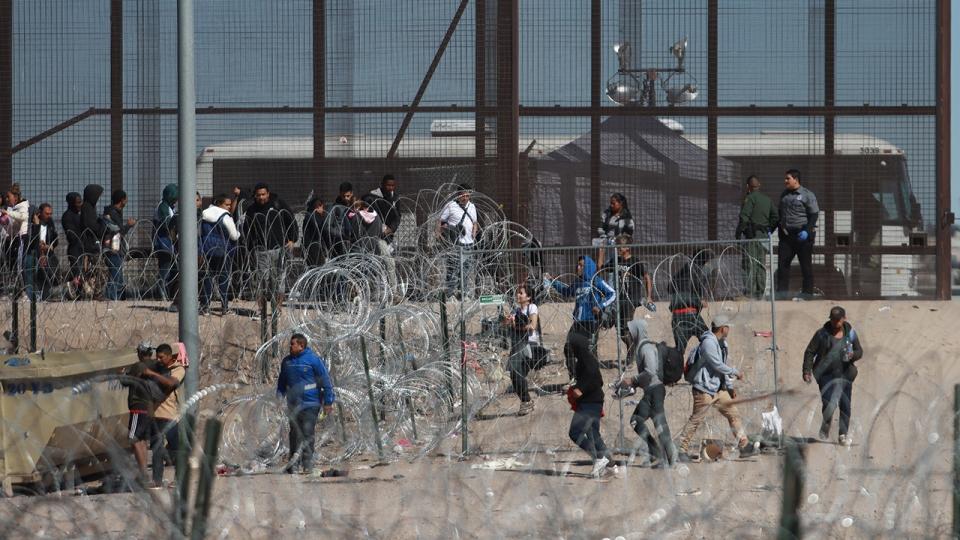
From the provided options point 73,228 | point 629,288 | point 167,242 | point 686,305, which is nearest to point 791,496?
point 686,305

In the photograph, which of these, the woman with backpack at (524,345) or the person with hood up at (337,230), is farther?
the person with hood up at (337,230)

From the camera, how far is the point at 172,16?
57.0ft

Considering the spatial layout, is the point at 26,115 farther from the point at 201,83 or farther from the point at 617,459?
the point at 617,459

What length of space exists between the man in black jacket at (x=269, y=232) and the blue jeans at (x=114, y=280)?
53.0 inches

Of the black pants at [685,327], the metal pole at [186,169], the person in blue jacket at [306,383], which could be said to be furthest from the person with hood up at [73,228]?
the black pants at [685,327]

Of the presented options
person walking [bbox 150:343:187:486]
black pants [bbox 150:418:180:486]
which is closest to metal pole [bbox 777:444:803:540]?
black pants [bbox 150:418:180:486]

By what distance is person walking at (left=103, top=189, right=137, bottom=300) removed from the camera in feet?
47.4

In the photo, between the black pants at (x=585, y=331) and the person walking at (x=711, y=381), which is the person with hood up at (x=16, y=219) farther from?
the person walking at (x=711, y=381)

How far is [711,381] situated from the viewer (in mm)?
11766

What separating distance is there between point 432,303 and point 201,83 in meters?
5.51

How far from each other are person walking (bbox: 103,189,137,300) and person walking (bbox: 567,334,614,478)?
5.26 metres

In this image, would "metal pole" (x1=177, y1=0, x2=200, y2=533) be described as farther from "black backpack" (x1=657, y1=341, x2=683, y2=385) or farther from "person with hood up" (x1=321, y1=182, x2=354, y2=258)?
"black backpack" (x1=657, y1=341, x2=683, y2=385)

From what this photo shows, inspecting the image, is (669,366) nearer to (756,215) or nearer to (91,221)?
(756,215)

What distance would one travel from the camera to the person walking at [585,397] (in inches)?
438
